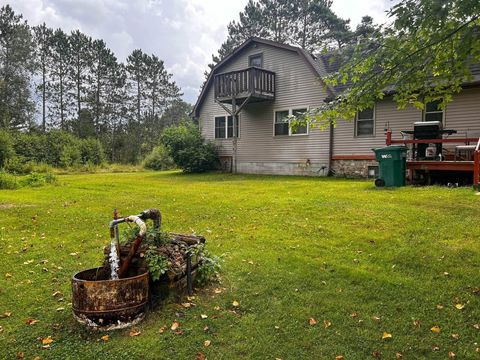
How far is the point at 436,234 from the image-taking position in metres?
5.35

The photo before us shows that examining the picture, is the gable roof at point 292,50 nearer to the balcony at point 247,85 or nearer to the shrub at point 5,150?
the balcony at point 247,85

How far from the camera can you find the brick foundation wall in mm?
14297

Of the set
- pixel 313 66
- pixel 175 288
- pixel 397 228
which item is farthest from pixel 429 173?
pixel 175 288

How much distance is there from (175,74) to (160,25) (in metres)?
31.8

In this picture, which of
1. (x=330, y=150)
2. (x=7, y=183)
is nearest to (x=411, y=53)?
(x=330, y=150)

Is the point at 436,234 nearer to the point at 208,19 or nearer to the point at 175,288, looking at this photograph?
the point at 175,288

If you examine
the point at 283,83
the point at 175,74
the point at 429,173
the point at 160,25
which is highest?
the point at 175,74

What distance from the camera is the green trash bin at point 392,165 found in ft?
33.1

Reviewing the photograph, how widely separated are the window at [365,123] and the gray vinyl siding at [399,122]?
0.50ft

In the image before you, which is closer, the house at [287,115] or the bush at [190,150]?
the house at [287,115]

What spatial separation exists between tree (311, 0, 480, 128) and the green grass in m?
1.80

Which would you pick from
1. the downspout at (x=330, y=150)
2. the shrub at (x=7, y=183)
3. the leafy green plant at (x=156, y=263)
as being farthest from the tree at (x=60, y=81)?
the leafy green plant at (x=156, y=263)

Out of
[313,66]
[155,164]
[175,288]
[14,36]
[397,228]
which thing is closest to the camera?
[175,288]

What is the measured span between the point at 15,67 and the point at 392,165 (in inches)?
1373
